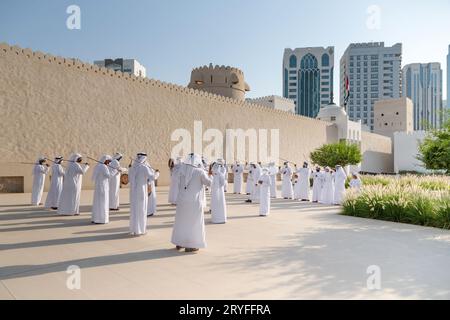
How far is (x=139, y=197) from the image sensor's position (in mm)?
7613

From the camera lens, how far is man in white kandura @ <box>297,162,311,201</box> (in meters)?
16.5

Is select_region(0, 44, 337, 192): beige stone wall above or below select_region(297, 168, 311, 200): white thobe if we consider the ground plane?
above

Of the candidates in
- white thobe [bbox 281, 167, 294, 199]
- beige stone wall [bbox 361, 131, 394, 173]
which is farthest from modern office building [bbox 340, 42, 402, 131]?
white thobe [bbox 281, 167, 294, 199]

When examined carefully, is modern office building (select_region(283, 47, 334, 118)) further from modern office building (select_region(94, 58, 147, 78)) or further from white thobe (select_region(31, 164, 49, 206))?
white thobe (select_region(31, 164, 49, 206))

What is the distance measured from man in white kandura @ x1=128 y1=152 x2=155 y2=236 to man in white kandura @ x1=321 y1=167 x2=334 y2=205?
9086mm

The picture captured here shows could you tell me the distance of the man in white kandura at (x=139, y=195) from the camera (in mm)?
7500

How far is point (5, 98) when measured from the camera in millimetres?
16188

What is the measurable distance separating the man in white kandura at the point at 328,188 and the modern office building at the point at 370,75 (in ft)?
323

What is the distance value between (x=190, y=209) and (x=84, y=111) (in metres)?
14.9

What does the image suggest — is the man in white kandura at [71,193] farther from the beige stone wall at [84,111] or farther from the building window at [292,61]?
the building window at [292,61]

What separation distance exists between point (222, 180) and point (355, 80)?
111 meters

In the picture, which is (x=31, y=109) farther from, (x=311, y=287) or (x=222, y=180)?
(x=311, y=287)

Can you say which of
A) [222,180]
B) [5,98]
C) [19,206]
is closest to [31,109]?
[5,98]

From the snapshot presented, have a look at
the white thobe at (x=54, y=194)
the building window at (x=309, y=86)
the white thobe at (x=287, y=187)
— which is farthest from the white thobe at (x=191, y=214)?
the building window at (x=309, y=86)
